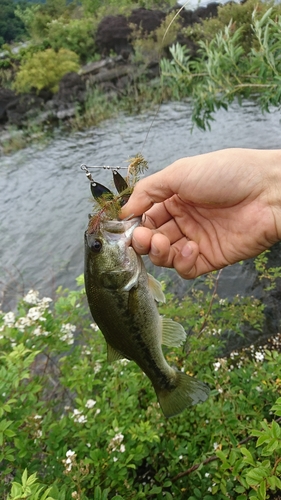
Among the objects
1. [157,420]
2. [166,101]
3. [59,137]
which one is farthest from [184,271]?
[166,101]

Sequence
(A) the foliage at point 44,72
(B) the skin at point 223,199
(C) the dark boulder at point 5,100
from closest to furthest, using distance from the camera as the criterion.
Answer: (B) the skin at point 223,199 < (C) the dark boulder at point 5,100 < (A) the foliage at point 44,72

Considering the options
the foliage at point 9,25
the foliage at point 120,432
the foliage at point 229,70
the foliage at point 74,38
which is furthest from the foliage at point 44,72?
the foliage at point 120,432

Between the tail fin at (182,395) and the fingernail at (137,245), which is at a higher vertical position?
the fingernail at (137,245)

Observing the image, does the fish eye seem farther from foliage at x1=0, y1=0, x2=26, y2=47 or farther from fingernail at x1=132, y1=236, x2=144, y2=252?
foliage at x1=0, y1=0, x2=26, y2=47

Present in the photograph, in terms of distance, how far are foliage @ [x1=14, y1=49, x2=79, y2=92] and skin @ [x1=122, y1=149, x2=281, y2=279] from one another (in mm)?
24413

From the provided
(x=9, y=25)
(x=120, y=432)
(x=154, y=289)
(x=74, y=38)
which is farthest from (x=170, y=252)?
(x=9, y=25)

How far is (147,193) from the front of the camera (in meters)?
2.16

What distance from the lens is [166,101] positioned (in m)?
18.7

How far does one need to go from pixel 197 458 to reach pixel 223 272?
4.15 m

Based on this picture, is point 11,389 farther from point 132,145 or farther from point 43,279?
point 132,145

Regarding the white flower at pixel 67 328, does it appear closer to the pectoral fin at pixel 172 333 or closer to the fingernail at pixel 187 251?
the pectoral fin at pixel 172 333

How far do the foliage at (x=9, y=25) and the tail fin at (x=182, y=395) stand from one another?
4996cm

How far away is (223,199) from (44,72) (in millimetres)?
25332

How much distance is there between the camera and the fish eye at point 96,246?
193cm
